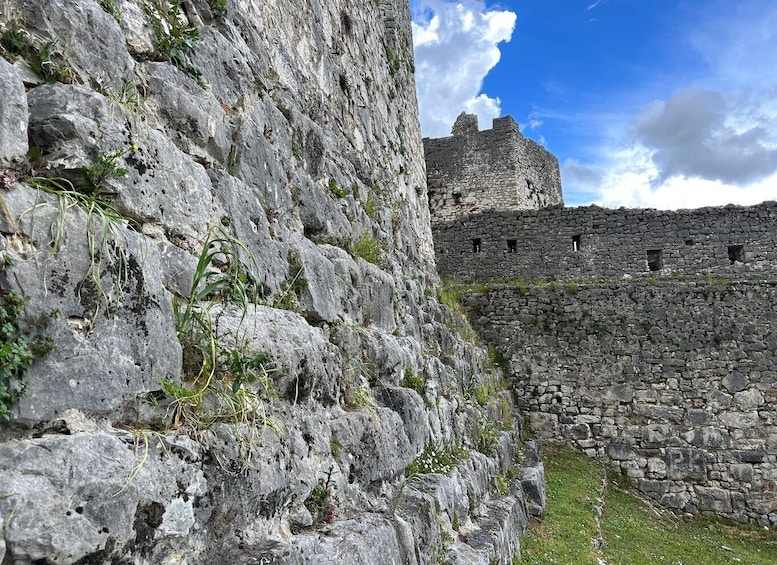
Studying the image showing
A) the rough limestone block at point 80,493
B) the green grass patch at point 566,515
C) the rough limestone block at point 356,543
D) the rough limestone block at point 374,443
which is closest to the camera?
the rough limestone block at point 80,493

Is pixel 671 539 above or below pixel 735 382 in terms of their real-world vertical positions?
below

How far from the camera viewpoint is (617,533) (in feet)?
29.1

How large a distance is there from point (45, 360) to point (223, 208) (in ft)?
5.06

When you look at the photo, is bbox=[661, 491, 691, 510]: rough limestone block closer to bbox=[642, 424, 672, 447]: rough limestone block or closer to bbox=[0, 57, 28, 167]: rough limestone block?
bbox=[642, 424, 672, 447]: rough limestone block

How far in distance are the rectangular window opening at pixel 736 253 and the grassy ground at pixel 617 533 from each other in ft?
22.2

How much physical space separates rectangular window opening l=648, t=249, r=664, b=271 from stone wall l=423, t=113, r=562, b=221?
5944mm

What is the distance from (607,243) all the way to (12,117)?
14.7m

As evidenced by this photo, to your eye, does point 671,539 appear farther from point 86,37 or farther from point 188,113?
point 86,37

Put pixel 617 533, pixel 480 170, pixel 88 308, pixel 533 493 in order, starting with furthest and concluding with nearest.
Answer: pixel 480 170 → pixel 617 533 → pixel 533 493 → pixel 88 308

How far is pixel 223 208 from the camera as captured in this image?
3.17 meters

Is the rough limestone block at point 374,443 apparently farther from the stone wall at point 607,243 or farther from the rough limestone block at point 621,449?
the stone wall at point 607,243

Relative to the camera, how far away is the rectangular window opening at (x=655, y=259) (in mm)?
14555

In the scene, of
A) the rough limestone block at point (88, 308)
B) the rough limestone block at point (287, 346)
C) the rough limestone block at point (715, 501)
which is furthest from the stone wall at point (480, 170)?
the rough limestone block at point (88, 308)

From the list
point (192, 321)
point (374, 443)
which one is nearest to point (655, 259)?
point (374, 443)
